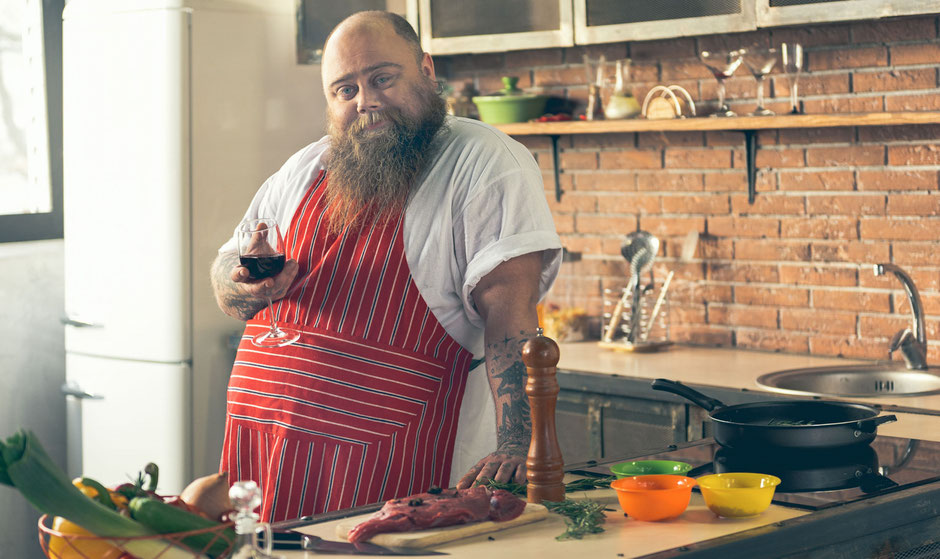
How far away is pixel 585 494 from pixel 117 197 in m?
2.43

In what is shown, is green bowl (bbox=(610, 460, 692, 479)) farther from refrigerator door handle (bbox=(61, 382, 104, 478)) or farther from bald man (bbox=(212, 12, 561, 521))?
refrigerator door handle (bbox=(61, 382, 104, 478))

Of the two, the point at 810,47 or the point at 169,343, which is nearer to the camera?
the point at 810,47

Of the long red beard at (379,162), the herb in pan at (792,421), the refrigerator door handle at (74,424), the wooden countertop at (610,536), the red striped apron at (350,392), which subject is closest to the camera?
the wooden countertop at (610,536)

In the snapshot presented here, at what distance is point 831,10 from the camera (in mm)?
Answer: 2867

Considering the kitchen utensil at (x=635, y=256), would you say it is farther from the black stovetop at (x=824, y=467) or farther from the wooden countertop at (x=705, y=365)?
the black stovetop at (x=824, y=467)

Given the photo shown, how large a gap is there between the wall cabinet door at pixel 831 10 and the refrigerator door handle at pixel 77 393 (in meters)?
2.32

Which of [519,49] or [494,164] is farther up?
[519,49]

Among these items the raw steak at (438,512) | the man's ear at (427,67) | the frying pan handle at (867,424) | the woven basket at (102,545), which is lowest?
the raw steak at (438,512)

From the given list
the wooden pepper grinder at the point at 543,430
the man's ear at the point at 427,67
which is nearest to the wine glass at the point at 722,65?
the man's ear at the point at 427,67

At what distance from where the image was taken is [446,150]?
221 centimetres

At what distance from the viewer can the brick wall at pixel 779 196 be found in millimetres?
3084

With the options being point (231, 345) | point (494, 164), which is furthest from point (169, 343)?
point (494, 164)

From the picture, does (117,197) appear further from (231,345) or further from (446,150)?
(446,150)

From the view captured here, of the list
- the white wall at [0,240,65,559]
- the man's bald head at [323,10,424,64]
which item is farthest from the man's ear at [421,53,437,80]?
the white wall at [0,240,65,559]
